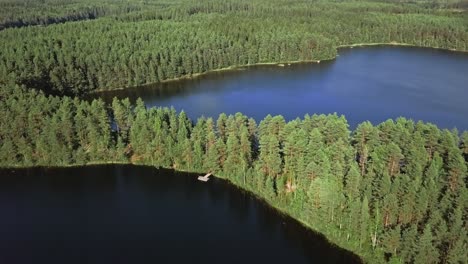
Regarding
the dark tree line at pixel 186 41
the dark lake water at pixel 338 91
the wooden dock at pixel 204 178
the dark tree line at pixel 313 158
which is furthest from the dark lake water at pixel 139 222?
the dark tree line at pixel 186 41

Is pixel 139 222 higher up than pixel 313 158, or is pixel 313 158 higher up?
pixel 313 158

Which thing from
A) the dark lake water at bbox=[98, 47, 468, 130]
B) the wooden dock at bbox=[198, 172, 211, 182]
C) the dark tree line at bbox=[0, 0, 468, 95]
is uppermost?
the dark tree line at bbox=[0, 0, 468, 95]

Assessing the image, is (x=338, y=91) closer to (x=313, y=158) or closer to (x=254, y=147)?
(x=254, y=147)

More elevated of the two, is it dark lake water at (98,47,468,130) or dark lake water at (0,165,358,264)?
dark lake water at (98,47,468,130)

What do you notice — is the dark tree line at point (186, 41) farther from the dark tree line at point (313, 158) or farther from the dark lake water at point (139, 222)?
A: the dark lake water at point (139, 222)

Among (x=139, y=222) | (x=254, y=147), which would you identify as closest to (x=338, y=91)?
(x=254, y=147)

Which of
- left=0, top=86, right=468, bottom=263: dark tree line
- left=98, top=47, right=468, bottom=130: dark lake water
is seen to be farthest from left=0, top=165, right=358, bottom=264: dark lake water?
left=98, top=47, right=468, bottom=130: dark lake water

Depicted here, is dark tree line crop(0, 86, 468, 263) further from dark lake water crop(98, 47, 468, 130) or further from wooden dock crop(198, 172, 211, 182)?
dark lake water crop(98, 47, 468, 130)

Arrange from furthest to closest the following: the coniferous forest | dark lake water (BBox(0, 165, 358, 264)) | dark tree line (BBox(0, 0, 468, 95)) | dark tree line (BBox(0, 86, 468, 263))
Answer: dark tree line (BBox(0, 0, 468, 95)), dark lake water (BBox(0, 165, 358, 264)), the coniferous forest, dark tree line (BBox(0, 86, 468, 263))
